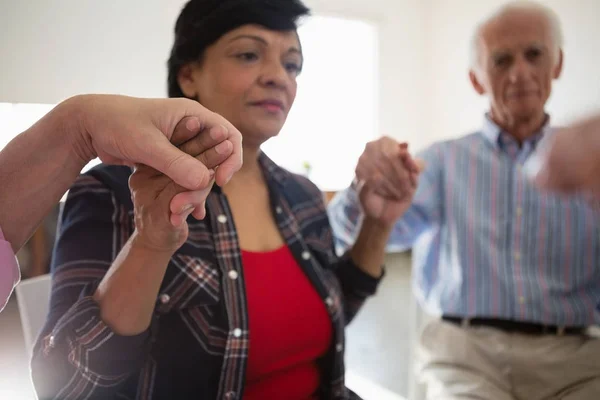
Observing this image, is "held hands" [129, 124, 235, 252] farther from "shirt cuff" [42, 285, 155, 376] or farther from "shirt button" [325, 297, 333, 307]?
"shirt button" [325, 297, 333, 307]

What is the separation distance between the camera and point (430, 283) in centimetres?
99

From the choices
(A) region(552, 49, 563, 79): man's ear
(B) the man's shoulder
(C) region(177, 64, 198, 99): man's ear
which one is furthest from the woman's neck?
(A) region(552, 49, 563, 79): man's ear

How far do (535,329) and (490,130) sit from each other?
426mm

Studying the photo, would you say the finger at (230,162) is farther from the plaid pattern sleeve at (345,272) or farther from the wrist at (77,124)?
the plaid pattern sleeve at (345,272)

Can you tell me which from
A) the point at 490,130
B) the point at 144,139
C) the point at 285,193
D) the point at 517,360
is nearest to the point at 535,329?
the point at 517,360

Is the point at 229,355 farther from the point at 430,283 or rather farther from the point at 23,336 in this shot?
the point at 430,283

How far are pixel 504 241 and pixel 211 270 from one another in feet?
2.05

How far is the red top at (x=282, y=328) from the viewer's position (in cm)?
59

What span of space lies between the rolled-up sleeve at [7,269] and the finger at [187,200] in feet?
0.44

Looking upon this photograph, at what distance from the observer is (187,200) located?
37 cm

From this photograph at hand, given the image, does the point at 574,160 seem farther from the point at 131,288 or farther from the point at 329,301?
the point at 131,288

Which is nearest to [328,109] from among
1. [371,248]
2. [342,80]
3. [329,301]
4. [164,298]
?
[342,80]

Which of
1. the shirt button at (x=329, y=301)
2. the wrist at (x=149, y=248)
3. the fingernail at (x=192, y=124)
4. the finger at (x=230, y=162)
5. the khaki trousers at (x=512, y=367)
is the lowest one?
the khaki trousers at (x=512, y=367)

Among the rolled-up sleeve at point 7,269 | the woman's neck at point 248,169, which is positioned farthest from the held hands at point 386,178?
the rolled-up sleeve at point 7,269
